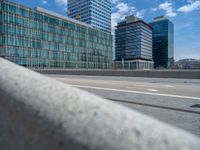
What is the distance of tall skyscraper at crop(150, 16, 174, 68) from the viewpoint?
16112cm

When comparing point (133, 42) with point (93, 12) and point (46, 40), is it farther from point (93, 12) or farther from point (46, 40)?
point (46, 40)

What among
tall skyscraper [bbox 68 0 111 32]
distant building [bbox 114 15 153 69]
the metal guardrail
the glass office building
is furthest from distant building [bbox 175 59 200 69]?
the metal guardrail

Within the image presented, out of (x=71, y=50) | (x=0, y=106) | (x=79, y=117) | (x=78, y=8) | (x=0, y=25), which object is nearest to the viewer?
(x=79, y=117)

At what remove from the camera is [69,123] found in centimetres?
87

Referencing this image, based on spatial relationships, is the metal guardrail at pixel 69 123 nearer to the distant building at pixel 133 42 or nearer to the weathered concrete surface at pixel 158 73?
the weathered concrete surface at pixel 158 73

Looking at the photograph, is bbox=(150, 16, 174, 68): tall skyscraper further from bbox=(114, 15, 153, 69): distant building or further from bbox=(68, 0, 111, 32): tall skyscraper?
bbox=(68, 0, 111, 32): tall skyscraper

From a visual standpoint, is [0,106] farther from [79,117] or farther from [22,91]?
[79,117]

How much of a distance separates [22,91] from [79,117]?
37cm

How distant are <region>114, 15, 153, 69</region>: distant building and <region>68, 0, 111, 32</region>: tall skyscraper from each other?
13750mm

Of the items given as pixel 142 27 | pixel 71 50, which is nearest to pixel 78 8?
pixel 142 27

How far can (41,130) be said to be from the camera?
0.90 metres

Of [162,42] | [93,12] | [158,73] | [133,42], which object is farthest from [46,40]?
[162,42]

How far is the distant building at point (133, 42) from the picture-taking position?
447ft

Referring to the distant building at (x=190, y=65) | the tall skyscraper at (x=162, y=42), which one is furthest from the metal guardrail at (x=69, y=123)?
the tall skyscraper at (x=162, y=42)
